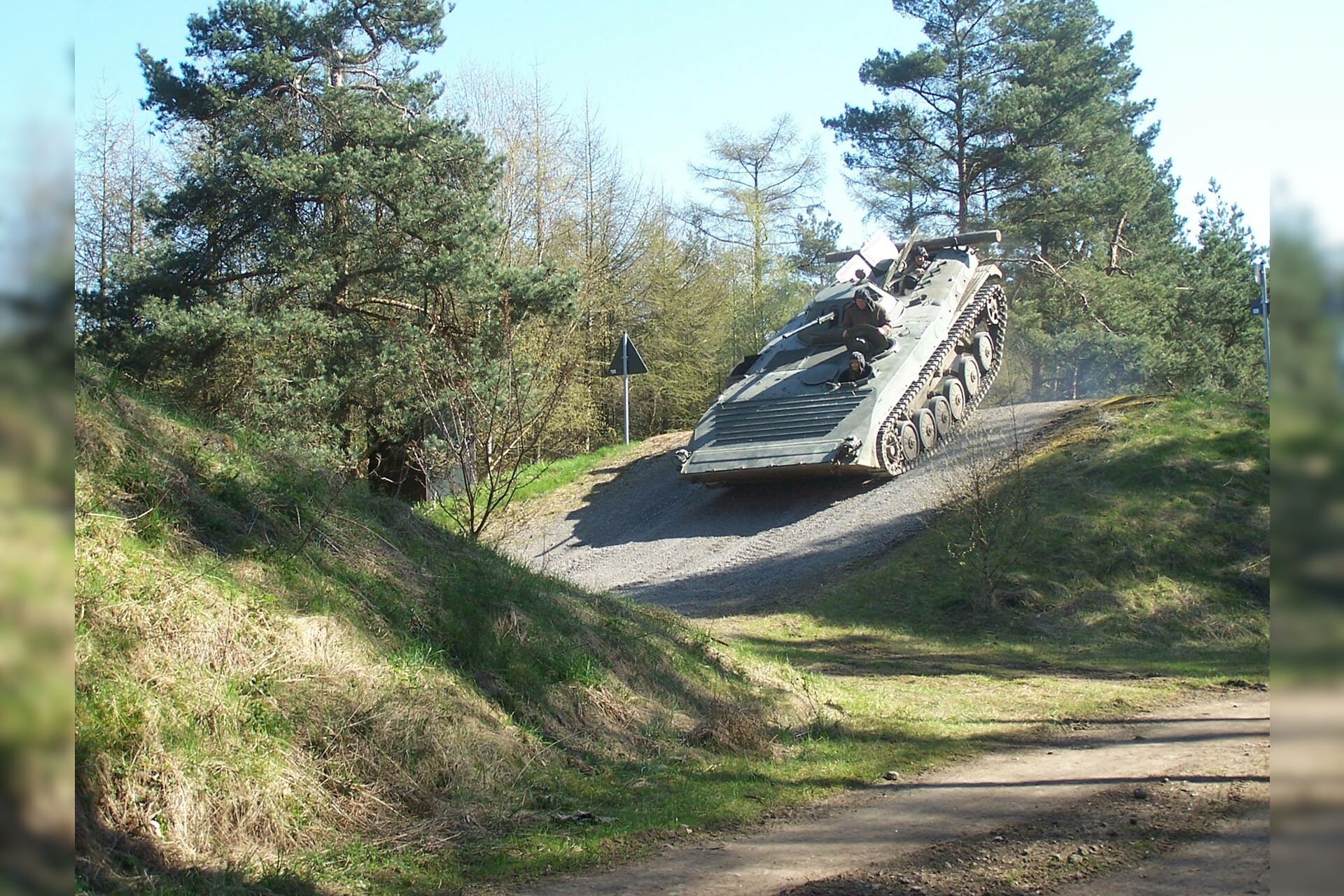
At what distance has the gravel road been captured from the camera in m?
16.5

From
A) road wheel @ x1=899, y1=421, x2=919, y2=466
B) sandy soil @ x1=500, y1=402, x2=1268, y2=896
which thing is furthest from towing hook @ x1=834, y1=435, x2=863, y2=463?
sandy soil @ x1=500, y1=402, x2=1268, y2=896

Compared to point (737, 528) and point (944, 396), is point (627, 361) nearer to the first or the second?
point (737, 528)

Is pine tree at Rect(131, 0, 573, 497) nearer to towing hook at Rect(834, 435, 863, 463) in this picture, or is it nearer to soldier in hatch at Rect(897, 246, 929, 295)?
towing hook at Rect(834, 435, 863, 463)

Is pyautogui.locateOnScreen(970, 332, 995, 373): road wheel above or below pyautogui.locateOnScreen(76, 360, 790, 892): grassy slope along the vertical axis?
above

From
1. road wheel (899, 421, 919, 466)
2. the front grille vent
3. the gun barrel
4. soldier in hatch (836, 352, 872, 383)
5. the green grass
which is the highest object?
the gun barrel

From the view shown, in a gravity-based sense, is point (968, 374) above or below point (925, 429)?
above

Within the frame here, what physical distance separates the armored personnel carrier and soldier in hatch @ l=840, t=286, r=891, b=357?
2 centimetres

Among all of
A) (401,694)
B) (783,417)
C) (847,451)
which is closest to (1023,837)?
(401,694)

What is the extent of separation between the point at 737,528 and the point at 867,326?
4416 mm

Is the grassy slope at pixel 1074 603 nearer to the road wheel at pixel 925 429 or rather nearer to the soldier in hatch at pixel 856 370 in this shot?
the road wheel at pixel 925 429

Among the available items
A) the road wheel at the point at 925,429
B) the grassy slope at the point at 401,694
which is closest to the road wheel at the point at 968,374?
the road wheel at the point at 925,429

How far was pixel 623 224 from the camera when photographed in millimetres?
35500

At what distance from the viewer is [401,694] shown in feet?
22.1
